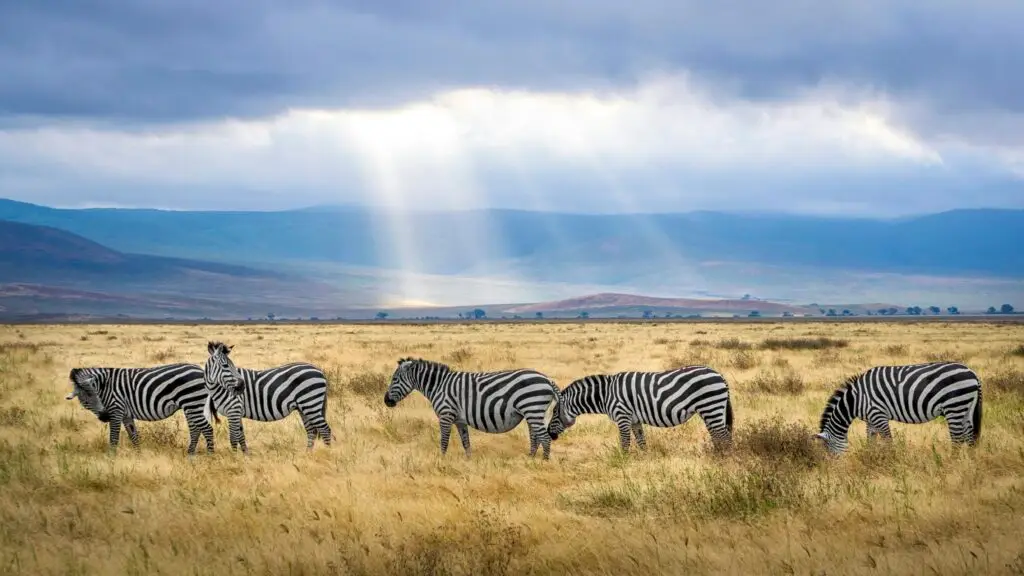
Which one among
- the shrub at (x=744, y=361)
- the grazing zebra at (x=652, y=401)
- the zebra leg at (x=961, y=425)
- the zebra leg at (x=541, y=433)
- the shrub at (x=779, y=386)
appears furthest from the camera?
the shrub at (x=744, y=361)

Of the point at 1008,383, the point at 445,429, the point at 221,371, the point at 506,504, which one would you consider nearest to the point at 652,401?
the point at 445,429

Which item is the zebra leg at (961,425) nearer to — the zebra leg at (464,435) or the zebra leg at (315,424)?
the zebra leg at (464,435)

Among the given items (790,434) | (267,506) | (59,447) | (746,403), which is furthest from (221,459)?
(746,403)

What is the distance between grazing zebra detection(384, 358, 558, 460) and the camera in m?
16.0

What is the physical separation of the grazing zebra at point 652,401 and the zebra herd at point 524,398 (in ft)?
0.05

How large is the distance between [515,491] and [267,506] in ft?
10.4

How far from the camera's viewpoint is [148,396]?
54.0 ft

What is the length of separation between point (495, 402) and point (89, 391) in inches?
262

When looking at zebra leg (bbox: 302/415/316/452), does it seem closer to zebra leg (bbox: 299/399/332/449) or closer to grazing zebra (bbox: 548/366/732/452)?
zebra leg (bbox: 299/399/332/449)

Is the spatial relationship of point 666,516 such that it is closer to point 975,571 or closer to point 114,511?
point 975,571

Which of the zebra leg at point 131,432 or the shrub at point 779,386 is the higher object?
the shrub at point 779,386

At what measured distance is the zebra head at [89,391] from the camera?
53.2ft

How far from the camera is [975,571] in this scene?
8.45m

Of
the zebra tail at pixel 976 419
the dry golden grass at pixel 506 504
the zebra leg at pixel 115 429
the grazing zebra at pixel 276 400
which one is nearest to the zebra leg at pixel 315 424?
the grazing zebra at pixel 276 400
